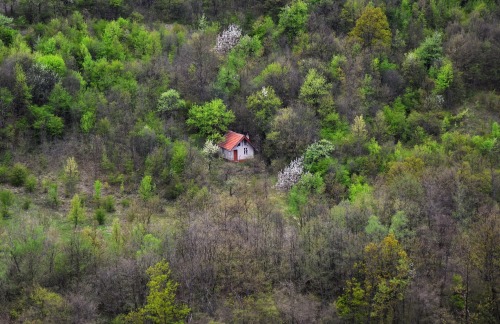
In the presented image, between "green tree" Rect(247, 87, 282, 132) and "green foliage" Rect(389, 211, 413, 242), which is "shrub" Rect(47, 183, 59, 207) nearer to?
"green tree" Rect(247, 87, 282, 132)

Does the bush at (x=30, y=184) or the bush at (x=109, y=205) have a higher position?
the bush at (x=30, y=184)

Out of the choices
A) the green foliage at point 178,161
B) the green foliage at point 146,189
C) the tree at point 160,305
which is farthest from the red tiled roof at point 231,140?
the tree at point 160,305

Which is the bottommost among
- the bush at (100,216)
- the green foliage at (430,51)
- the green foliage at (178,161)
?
the bush at (100,216)

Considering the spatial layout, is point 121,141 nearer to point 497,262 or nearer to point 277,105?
point 277,105

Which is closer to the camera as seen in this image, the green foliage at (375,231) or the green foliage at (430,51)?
the green foliage at (375,231)

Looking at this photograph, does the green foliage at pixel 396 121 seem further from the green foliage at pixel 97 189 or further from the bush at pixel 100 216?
the bush at pixel 100 216

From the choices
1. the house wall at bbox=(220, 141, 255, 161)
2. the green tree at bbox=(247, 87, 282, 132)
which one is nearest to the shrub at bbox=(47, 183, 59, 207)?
the house wall at bbox=(220, 141, 255, 161)

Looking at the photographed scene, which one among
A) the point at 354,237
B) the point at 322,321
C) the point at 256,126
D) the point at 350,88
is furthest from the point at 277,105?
the point at 322,321
